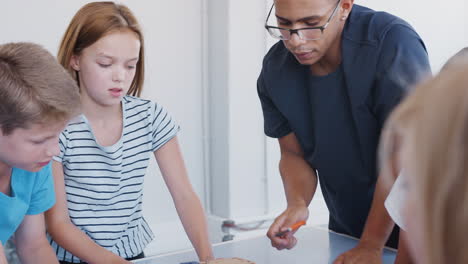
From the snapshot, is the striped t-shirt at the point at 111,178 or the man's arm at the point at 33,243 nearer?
the man's arm at the point at 33,243

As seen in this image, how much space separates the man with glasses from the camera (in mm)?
1253

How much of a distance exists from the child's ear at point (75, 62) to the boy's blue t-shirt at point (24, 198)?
10.5 inches

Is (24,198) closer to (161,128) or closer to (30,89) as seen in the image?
(30,89)

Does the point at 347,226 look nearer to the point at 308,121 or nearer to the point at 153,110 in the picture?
the point at 308,121

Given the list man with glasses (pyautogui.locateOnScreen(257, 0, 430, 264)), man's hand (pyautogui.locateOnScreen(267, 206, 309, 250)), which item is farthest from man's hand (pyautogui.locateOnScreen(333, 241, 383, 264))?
man's hand (pyautogui.locateOnScreen(267, 206, 309, 250))

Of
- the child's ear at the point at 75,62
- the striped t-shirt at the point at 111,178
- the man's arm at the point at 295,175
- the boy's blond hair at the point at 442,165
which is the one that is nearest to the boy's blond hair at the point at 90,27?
the child's ear at the point at 75,62

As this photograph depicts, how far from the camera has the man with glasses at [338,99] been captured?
1253 millimetres

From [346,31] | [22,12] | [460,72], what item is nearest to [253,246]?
[346,31]

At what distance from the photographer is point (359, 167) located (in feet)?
4.49

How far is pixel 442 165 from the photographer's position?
394mm

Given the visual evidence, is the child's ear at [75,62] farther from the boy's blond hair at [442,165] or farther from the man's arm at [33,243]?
the boy's blond hair at [442,165]

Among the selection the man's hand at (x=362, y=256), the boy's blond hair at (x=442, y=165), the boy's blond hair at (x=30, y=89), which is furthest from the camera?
the man's hand at (x=362, y=256)

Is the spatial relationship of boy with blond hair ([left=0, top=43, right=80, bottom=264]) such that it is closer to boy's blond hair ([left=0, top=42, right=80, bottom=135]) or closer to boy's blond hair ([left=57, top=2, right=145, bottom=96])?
boy's blond hair ([left=0, top=42, right=80, bottom=135])

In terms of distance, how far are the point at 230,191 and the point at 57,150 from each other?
1990 mm
